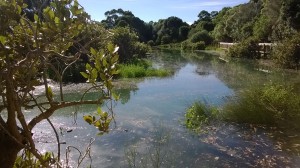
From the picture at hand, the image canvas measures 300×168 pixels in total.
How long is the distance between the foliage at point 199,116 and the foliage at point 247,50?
21.4m

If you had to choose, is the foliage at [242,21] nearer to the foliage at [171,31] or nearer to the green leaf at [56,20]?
the foliage at [171,31]

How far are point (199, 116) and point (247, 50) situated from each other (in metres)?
22.9

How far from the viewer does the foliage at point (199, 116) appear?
26.8 ft

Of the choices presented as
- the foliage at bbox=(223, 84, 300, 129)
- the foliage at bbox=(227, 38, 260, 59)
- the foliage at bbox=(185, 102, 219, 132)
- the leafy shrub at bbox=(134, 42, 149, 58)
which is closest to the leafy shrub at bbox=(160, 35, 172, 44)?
the foliage at bbox=(227, 38, 260, 59)

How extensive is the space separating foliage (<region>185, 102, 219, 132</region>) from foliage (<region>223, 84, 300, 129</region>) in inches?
12.7

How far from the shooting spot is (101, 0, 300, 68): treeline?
20.9m

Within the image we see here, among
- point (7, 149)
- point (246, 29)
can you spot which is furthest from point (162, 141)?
point (246, 29)

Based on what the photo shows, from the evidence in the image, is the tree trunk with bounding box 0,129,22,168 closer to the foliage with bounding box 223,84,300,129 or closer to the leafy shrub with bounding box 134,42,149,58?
the foliage with bounding box 223,84,300,129

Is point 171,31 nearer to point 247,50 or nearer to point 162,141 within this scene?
point 247,50

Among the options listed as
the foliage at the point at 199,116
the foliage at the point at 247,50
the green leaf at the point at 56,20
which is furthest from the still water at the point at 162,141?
the foliage at the point at 247,50

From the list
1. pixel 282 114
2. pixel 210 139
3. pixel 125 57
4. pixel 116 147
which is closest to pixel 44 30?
pixel 116 147

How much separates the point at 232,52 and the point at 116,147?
86.4 ft

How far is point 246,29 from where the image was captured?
39.6 meters

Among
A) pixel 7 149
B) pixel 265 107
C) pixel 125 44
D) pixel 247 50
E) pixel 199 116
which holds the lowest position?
pixel 199 116
